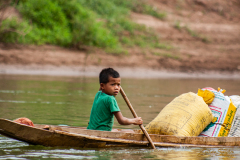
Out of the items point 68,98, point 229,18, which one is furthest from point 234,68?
point 68,98

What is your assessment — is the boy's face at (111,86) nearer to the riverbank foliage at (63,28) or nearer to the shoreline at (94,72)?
the shoreline at (94,72)

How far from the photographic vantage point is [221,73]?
22.0 metres

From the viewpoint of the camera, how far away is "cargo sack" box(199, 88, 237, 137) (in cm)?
574

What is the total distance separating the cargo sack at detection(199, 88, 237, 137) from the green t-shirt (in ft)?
5.67

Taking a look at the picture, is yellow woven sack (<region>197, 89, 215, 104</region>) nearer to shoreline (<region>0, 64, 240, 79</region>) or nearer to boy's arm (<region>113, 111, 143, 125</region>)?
boy's arm (<region>113, 111, 143, 125</region>)

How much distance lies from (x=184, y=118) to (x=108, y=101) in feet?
4.34

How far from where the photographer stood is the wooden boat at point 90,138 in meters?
4.49

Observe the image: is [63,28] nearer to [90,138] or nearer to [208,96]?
[208,96]

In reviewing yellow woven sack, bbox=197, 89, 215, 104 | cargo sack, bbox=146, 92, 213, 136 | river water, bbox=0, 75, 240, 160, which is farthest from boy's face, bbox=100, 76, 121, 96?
yellow woven sack, bbox=197, 89, 215, 104

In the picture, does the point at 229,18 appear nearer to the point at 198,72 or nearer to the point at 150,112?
the point at 198,72

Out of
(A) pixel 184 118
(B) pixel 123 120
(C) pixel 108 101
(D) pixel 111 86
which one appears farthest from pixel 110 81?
(A) pixel 184 118

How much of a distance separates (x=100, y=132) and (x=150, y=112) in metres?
3.68

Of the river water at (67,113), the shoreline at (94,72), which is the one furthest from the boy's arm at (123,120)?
the shoreline at (94,72)

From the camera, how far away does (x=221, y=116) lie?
18.9 feet
